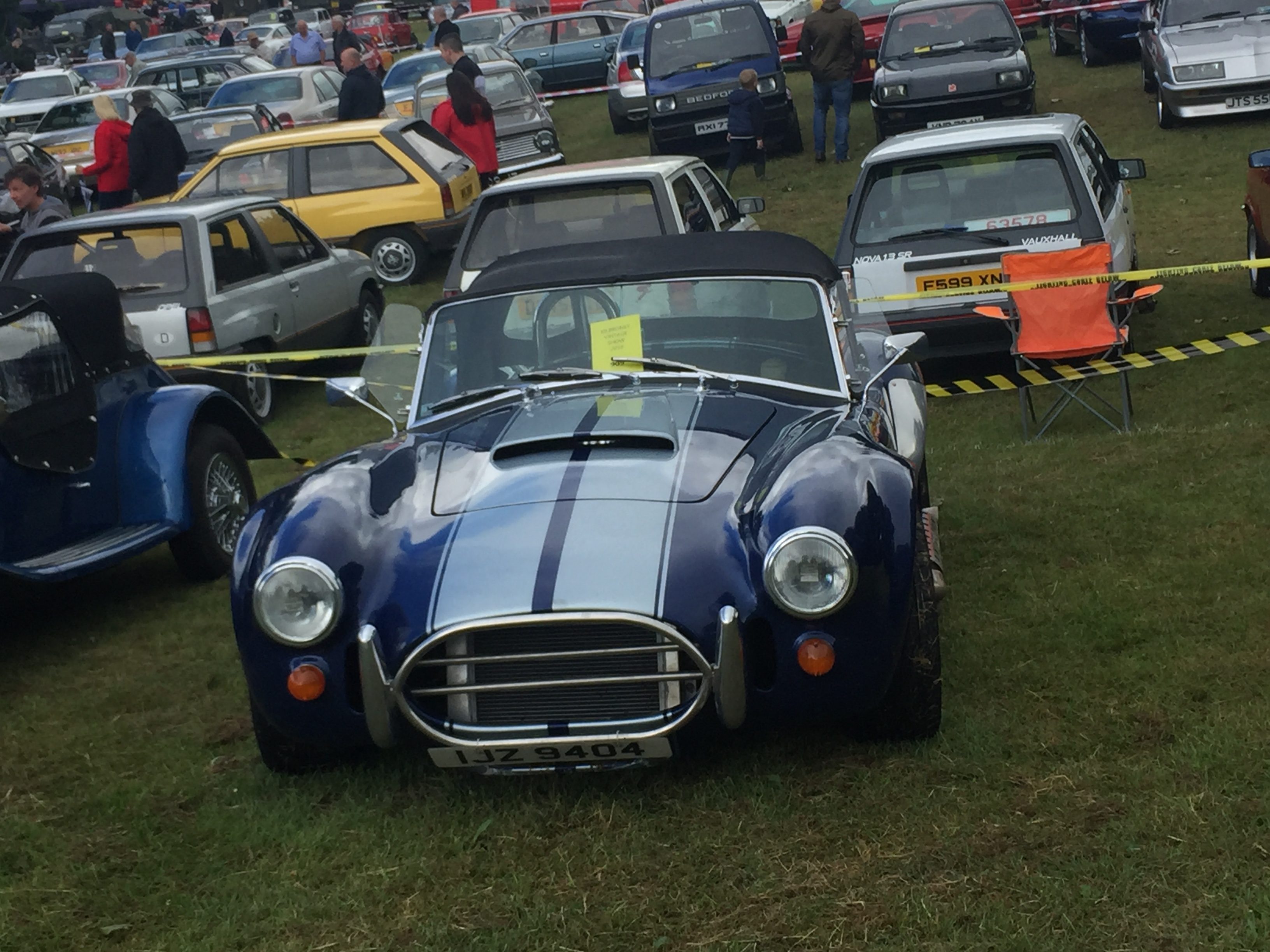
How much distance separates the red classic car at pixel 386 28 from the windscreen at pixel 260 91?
18733 millimetres

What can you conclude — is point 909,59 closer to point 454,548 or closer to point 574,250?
point 574,250

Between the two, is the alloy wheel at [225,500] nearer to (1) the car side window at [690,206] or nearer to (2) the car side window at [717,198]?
(1) the car side window at [690,206]

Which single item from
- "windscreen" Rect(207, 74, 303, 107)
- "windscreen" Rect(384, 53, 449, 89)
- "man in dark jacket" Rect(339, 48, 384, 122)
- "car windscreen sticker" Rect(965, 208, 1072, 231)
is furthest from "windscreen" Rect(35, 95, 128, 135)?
"car windscreen sticker" Rect(965, 208, 1072, 231)

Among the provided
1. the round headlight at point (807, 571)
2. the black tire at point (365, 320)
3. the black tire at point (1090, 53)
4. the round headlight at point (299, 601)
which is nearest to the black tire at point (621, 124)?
the black tire at point (1090, 53)

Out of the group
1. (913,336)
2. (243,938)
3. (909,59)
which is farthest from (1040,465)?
(909,59)

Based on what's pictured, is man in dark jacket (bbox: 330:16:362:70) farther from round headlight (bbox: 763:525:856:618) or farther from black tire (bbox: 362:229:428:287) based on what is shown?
round headlight (bbox: 763:525:856:618)

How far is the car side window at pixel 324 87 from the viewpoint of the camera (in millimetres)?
25906

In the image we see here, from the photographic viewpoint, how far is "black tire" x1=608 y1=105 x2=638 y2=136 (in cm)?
2509

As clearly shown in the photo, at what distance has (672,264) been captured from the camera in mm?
6188

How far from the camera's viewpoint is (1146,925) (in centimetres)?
390

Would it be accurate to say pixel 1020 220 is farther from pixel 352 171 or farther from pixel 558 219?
pixel 352 171

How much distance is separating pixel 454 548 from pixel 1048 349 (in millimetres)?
5563

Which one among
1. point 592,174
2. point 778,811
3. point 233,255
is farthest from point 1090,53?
point 778,811

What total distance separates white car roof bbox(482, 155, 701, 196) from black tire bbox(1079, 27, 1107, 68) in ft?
49.3
